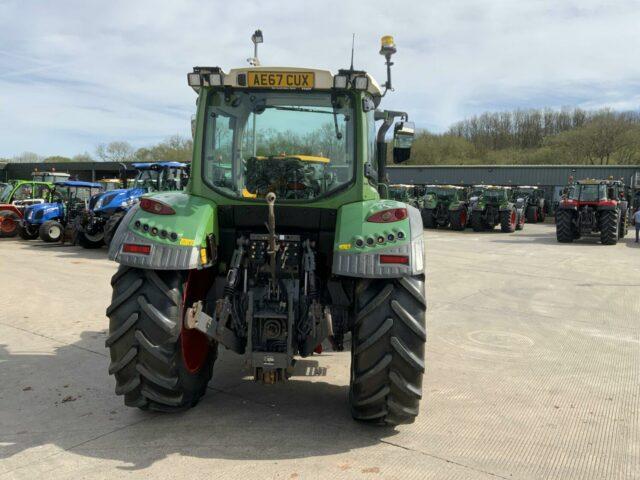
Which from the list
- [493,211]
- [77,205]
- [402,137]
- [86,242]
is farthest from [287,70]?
[493,211]

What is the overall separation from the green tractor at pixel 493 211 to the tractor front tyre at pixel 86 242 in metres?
16.1

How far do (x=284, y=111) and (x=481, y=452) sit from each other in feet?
9.06

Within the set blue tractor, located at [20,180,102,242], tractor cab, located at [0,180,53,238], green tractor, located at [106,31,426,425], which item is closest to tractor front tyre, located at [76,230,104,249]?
blue tractor, located at [20,180,102,242]

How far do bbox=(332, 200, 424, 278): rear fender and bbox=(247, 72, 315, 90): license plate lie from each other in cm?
100

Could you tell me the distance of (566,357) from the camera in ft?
18.3

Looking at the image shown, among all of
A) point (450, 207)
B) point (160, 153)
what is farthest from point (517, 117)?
point (450, 207)

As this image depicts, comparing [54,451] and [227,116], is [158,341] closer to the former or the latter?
[54,451]

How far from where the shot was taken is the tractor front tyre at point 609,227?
18141 mm

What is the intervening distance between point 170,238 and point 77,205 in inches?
592

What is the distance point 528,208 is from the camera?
31.7 m

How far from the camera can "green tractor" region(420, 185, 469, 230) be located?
2520 centimetres

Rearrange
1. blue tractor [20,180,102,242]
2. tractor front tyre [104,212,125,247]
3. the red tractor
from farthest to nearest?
the red tractor, blue tractor [20,180,102,242], tractor front tyre [104,212,125,247]

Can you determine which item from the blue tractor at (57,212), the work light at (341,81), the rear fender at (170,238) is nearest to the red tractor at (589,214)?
the blue tractor at (57,212)

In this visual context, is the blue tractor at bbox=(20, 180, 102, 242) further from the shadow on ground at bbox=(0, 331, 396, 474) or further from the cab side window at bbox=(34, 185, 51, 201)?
the shadow on ground at bbox=(0, 331, 396, 474)
